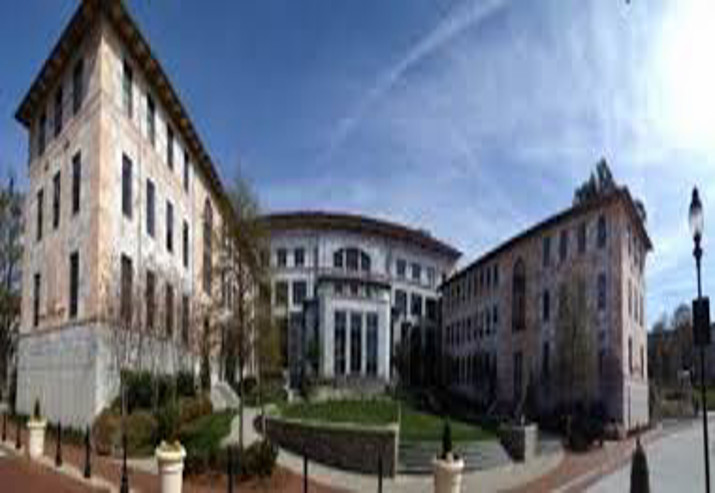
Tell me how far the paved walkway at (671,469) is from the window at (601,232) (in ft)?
39.9

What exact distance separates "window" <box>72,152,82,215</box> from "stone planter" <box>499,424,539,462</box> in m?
18.0

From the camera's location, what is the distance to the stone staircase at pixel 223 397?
40325 mm

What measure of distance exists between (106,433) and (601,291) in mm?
A: 33285

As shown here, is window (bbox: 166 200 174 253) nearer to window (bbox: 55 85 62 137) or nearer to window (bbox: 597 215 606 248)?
window (bbox: 55 85 62 137)

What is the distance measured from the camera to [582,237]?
5416 cm

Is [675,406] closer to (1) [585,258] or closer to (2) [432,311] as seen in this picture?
(1) [585,258]

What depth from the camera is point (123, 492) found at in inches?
599

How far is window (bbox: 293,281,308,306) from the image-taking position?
8491cm

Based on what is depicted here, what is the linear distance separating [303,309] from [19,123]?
45.8 m

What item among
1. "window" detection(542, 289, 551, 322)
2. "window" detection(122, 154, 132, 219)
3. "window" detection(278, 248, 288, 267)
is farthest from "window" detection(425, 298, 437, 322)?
"window" detection(122, 154, 132, 219)

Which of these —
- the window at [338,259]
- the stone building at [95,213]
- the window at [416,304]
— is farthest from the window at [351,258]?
the stone building at [95,213]

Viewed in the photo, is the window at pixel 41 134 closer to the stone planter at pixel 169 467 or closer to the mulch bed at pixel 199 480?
the mulch bed at pixel 199 480

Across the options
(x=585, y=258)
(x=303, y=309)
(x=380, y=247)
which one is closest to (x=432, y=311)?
(x=380, y=247)

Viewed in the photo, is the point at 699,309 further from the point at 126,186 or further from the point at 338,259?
the point at 338,259
